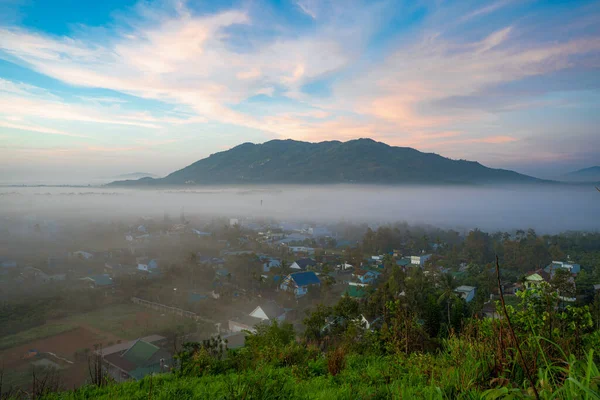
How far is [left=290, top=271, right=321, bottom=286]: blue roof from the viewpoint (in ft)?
63.8

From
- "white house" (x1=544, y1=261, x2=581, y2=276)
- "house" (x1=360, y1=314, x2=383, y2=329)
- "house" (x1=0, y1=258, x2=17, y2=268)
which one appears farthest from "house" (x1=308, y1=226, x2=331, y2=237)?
"house" (x1=360, y1=314, x2=383, y2=329)

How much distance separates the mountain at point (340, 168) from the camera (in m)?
96.0

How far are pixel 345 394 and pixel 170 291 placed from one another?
18378mm

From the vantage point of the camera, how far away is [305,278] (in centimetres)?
2020

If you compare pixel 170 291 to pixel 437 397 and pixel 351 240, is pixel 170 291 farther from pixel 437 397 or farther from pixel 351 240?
pixel 351 240

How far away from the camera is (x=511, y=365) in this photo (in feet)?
7.76

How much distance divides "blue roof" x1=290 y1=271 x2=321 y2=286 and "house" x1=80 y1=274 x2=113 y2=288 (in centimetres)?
1131

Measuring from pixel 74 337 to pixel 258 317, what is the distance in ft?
24.1

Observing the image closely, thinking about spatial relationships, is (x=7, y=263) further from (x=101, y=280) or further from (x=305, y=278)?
(x=305, y=278)

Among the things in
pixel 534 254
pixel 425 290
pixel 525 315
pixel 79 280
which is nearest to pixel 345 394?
pixel 525 315

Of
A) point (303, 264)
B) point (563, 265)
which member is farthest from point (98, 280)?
point (563, 265)

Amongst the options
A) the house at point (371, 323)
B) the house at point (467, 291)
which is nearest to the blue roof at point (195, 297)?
the house at point (371, 323)

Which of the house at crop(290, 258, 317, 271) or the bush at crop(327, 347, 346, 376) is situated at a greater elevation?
the bush at crop(327, 347, 346, 376)

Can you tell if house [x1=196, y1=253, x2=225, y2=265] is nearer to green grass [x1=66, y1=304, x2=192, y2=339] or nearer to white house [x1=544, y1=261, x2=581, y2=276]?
green grass [x1=66, y1=304, x2=192, y2=339]
